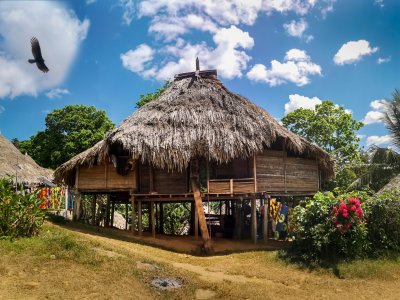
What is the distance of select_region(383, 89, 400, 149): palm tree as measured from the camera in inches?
730

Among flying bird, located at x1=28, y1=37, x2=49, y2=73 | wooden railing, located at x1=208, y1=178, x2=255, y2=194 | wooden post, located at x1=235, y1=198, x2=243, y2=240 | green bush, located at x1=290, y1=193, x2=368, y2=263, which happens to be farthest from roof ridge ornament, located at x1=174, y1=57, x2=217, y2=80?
flying bird, located at x1=28, y1=37, x2=49, y2=73

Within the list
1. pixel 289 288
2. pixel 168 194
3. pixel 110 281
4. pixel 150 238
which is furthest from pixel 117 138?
pixel 289 288

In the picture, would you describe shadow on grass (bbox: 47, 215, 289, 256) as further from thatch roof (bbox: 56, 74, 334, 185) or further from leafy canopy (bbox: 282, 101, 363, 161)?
leafy canopy (bbox: 282, 101, 363, 161)

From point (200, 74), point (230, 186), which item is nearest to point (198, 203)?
point (230, 186)

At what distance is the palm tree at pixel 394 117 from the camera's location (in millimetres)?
18547

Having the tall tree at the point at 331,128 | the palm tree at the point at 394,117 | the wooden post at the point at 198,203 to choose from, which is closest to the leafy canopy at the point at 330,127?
the tall tree at the point at 331,128

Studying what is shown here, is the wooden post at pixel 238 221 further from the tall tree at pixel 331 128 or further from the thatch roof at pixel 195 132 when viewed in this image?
the tall tree at pixel 331 128

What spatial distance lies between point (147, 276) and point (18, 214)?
4.05 meters

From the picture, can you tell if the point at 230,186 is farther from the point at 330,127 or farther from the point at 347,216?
the point at 330,127

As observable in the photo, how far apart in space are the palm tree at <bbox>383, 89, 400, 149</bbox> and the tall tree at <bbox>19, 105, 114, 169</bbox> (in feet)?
73.7

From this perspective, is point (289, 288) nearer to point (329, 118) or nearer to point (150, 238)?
point (150, 238)

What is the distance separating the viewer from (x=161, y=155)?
1470cm

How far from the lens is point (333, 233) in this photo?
11812 mm

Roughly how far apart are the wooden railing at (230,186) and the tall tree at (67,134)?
20.7m
